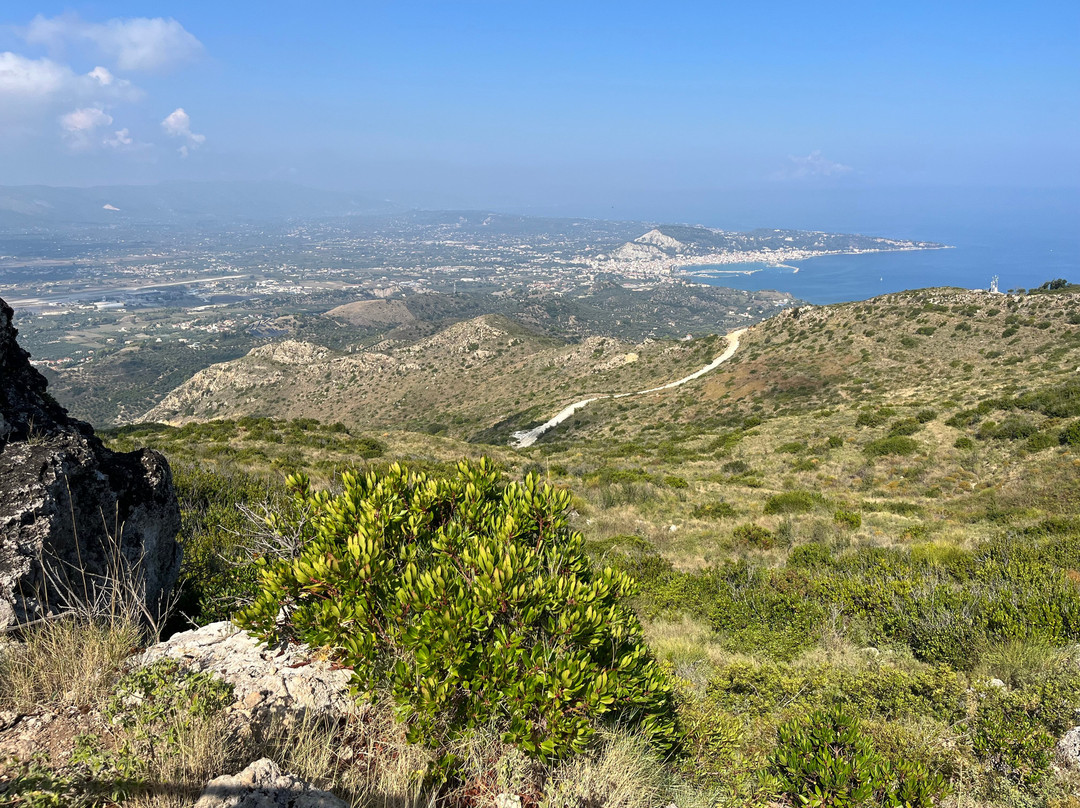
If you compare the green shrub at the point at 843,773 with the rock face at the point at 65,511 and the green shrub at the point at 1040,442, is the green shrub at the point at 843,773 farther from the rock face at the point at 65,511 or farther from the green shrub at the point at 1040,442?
the green shrub at the point at 1040,442

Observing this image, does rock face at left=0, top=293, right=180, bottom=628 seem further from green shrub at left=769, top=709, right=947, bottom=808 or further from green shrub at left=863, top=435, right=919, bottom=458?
green shrub at left=863, top=435, right=919, bottom=458

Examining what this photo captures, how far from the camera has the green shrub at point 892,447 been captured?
19.3m

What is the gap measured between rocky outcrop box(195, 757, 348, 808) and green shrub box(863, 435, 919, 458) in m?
21.9

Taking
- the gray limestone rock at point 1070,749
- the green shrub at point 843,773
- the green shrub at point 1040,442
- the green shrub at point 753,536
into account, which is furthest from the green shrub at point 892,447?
the green shrub at point 843,773

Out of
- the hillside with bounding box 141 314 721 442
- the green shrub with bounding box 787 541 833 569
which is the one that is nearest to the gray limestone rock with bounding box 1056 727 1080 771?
the green shrub with bounding box 787 541 833 569

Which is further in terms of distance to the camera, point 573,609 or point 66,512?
point 66,512

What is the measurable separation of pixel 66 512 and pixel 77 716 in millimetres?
2215

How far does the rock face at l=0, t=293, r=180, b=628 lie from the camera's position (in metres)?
4.04

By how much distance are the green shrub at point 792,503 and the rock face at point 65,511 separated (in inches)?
572

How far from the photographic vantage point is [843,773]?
11.4 ft

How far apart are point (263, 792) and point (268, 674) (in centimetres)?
134

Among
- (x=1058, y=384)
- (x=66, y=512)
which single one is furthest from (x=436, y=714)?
(x=1058, y=384)

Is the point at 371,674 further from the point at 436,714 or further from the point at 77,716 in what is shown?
the point at 77,716

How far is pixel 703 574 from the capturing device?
1045 cm
